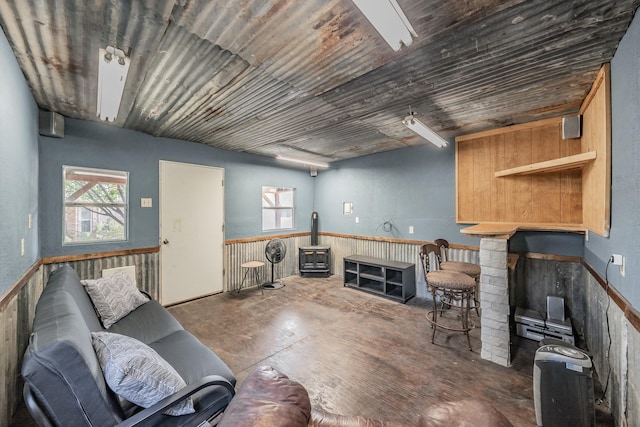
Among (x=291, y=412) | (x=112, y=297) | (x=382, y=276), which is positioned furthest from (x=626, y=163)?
(x=112, y=297)

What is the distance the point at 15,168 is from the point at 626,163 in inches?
167

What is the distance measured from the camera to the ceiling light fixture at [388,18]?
1.18 metres

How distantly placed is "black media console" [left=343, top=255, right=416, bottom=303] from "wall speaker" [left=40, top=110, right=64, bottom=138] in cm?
449

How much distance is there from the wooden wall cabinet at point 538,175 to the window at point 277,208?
3.45 m

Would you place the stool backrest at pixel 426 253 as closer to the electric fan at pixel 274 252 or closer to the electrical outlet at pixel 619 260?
the electrical outlet at pixel 619 260

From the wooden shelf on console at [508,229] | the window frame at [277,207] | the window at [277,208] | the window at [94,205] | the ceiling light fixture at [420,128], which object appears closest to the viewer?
the wooden shelf on console at [508,229]

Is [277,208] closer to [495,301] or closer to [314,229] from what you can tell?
[314,229]

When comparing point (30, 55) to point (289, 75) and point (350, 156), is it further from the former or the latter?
point (350, 156)

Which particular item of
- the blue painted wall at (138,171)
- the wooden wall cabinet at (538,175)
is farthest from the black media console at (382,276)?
the blue painted wall at (138,171)

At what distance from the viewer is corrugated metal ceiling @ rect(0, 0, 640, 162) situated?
56.3 inches

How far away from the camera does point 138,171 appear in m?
3.58

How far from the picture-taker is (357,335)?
9.66 ft

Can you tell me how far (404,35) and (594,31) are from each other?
1305mm

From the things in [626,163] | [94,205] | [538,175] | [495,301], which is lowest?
[495,301]
